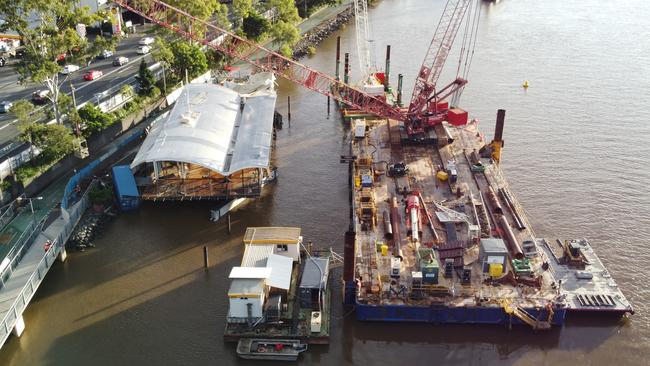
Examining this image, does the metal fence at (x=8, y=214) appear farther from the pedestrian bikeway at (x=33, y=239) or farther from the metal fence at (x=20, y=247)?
the metal fence at (x=20, y=247)

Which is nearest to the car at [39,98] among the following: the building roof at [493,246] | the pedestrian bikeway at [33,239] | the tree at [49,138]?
the tree at [49,138]

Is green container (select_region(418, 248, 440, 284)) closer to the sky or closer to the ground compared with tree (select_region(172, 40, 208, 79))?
closer to the ground

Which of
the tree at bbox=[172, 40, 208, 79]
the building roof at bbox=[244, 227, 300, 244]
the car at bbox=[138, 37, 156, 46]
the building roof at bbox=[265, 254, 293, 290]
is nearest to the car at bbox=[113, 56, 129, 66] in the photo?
the car at bbox=[138, 37, 156, 46]

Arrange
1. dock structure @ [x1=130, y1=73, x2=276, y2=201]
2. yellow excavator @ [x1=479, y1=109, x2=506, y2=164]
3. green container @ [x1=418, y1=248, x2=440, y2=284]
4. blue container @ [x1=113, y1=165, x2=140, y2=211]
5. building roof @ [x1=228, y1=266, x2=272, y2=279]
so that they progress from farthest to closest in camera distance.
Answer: yellow excavator @ [x1=479, y1=109, x2=506, y2=164], blue container @ [x1=113, y1=165, x2=140, y2=211], dock structure @ [x1=130, y1=73, x2=276, y2=201], green container @ [x1=418, y1=248, x2=440, y2=284], building roof @ [x1=228, y1=266, x2=272, y2=279]

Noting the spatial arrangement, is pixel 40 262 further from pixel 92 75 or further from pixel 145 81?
pixel 92 75

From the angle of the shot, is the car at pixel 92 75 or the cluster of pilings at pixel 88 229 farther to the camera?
the car at pixel 92 75

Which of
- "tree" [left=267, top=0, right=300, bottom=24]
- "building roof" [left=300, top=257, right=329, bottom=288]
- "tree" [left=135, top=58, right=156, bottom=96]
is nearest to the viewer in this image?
"building roof" [left=300, top=257, right=329, bottom=288]

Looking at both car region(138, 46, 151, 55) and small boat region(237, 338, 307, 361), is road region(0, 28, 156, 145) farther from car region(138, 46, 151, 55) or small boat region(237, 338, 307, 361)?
small boat region(237, 338, 307, 361)
